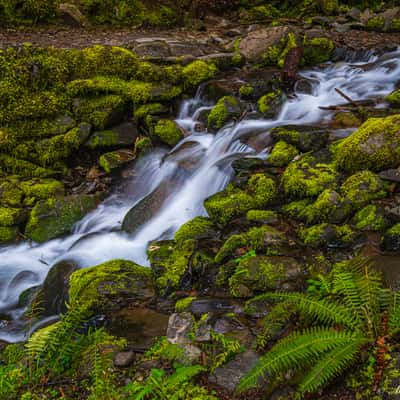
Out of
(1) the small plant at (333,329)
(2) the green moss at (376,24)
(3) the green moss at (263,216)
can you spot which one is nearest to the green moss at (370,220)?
(3) the green moss at (263,216)

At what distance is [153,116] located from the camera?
26.1 feet

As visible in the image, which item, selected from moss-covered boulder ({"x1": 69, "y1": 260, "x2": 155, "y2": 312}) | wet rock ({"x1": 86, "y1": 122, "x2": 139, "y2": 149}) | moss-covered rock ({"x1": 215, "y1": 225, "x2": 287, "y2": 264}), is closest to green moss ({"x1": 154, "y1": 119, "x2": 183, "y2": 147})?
wet rock ({"x1": 86, "y1": 122, "x2": 139, "y2": 149})

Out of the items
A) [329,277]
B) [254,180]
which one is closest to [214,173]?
[254,180]

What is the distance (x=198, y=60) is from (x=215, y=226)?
5.20 metres

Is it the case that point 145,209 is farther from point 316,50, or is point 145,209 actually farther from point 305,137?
point 316,50

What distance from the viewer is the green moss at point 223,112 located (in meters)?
7.66

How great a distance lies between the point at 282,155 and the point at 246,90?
2720 mm

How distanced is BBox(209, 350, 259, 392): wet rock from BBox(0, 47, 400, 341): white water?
2744 mm

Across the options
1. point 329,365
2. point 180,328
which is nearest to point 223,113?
point 180,328

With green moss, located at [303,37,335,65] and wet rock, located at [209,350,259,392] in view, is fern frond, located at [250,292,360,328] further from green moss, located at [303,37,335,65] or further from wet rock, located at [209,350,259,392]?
green moss, located at [303,37,335,65]

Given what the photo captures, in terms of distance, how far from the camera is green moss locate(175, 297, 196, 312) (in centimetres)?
383

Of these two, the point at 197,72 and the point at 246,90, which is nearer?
the point at 246,90

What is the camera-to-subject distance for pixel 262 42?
9.61 m

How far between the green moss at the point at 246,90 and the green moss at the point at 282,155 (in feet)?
7.90
